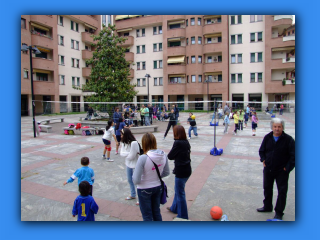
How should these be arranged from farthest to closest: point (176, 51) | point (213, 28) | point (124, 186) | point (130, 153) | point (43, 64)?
point (176, 51) → point (213, 28) → point (43, 64) → point (124, 186) → point (130, 153)

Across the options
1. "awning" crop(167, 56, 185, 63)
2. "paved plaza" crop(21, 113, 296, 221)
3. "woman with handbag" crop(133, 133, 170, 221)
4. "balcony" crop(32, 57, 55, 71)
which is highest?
"awning" crop(167, 56, 185, 63)

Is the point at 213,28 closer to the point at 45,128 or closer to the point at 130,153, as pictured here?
the point at 45,128

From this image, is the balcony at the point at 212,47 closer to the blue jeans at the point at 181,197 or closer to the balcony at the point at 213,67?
the balcony at the point at 213,67

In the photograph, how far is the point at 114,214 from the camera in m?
4.68

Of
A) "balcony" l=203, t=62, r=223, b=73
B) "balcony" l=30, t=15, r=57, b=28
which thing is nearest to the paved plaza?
"balcony" l=30, t=15, r=57, b=28

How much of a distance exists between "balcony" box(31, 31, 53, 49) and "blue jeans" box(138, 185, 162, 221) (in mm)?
33840

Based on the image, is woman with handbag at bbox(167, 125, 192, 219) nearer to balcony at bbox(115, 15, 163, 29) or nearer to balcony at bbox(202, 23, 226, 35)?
balcony at bbox(202, 23, 226, 35)

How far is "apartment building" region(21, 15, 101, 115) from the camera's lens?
3012 cm

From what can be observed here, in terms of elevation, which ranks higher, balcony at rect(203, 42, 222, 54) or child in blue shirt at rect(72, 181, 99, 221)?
balcony at rect(203, 42, 222, 54)

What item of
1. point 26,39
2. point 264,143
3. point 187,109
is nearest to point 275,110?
point 187,109

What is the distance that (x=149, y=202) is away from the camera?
11.9ft

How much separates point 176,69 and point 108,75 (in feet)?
70.6

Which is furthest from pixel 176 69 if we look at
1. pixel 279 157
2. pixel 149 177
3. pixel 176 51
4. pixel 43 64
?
pixel 149 177

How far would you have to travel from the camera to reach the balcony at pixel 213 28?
3703 centimetres
